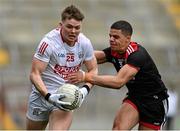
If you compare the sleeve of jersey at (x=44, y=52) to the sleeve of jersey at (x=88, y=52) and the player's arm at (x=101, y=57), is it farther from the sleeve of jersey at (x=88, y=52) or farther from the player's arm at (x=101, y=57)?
the player's arm at (x=101, y=57)

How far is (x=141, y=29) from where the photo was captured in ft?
65.5

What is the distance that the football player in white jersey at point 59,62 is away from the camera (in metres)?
8.23

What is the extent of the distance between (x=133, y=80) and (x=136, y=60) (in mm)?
351

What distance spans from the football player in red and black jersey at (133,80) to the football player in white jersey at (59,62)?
0.25 metres

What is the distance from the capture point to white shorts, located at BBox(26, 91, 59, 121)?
28.7ft

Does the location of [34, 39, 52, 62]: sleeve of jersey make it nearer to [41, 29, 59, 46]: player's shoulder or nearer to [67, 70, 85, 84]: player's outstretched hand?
[41, 29, 59, 46]: player's shoulder

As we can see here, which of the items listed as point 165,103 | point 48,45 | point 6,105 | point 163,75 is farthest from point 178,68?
point 48,45

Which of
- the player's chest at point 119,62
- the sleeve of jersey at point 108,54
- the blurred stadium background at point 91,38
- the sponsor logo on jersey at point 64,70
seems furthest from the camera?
the blurred stadium background at point 91,38

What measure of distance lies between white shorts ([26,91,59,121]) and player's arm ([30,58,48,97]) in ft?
1.36

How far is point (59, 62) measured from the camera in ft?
27.6

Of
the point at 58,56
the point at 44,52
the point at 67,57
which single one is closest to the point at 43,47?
the point at 44,52

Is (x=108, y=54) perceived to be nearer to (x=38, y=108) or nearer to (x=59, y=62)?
(x=59, y=62)

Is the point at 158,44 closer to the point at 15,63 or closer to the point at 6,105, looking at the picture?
the point at 15,63

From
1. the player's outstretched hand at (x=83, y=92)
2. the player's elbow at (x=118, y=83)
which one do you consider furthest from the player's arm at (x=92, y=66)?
the player's elbow at (x=118, y=83)
